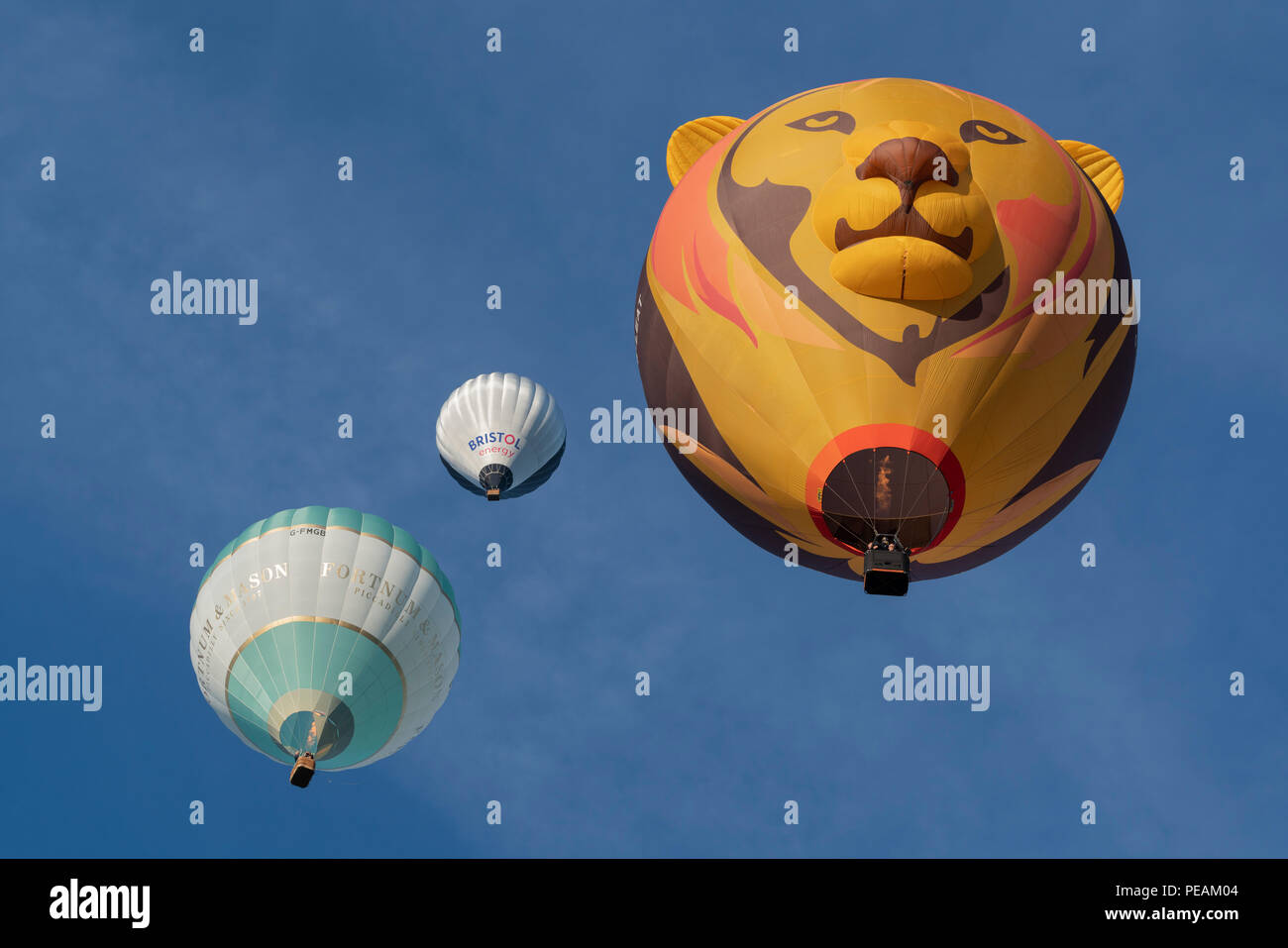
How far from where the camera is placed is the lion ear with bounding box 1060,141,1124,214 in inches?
919

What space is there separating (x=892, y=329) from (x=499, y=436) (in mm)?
16052

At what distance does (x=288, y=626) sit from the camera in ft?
83.6

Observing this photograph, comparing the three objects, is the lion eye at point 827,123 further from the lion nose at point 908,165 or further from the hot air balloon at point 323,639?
the hot air balloon at point 323,639

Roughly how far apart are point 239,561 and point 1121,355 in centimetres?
1273

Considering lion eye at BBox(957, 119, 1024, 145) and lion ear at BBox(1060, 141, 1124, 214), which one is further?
lion ear at BBox(1060, 141, 1124, 214)

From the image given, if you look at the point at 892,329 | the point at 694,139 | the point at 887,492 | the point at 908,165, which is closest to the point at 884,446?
the point at 887,492

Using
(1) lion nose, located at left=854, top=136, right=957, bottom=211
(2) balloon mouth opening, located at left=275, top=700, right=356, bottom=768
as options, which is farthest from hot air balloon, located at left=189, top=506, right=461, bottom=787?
(1) lion nose, located at left=854, top=136, right=957, bottom=211

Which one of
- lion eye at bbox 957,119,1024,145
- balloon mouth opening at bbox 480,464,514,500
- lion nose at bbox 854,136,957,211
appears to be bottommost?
balloon mouth opening at bbox 480,464,514,500

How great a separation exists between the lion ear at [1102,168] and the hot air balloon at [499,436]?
1458 centimetres

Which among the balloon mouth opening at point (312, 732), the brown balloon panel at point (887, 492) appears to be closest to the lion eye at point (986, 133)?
the brown balloon panel at point (887, 492)

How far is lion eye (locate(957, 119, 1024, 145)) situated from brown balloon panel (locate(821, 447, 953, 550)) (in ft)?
13.4

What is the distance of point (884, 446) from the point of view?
20031 millimetres

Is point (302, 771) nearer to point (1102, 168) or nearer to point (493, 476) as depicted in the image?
→ point (493, 476)

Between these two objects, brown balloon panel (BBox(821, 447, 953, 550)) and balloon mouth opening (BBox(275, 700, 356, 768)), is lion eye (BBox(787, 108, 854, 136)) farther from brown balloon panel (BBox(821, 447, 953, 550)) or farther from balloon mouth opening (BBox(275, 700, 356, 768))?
balloon mouth opening (BBox(275, 700, 356, 768))
